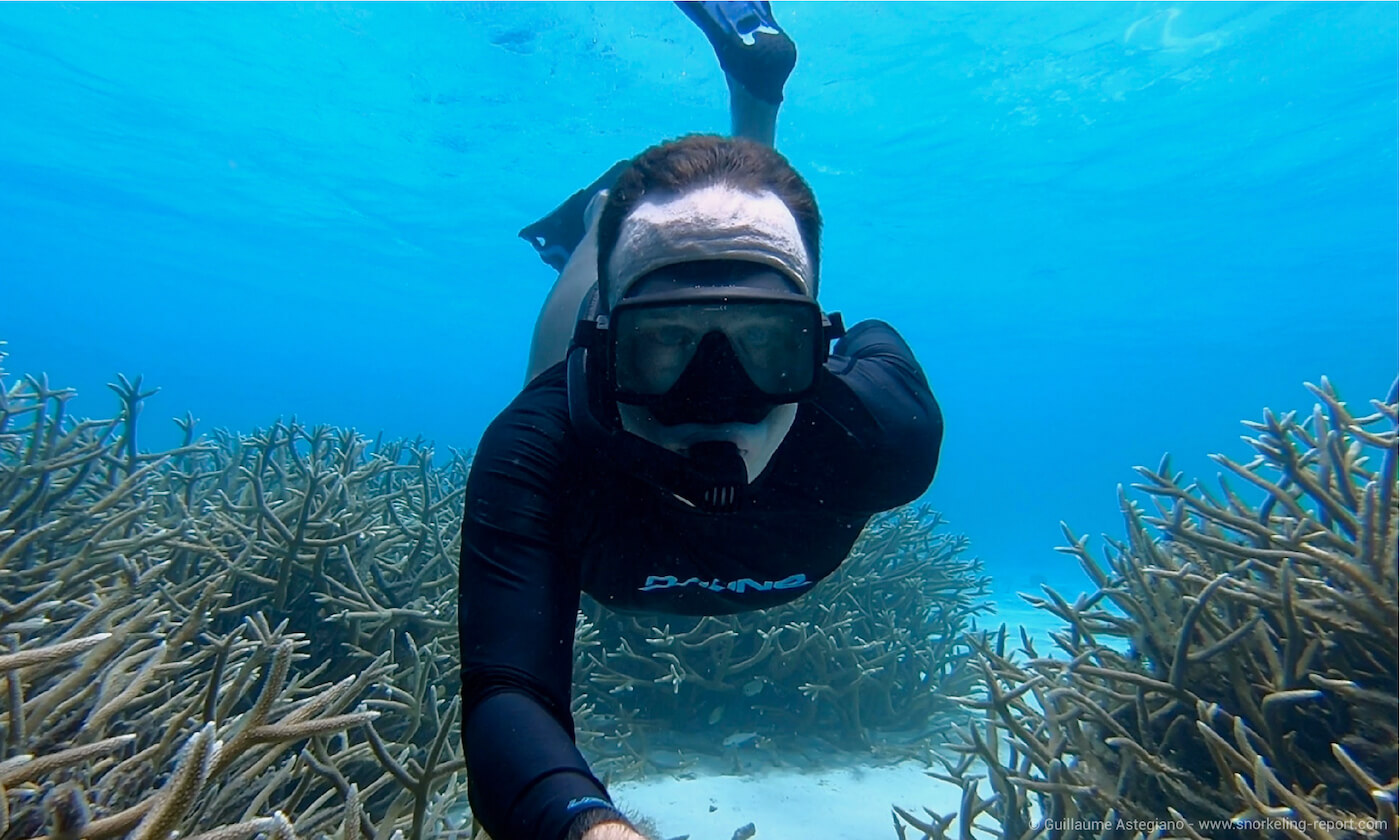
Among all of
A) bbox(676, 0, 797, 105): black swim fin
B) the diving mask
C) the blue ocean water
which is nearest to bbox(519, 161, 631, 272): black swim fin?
bbox(676, 0, 797, 105): black swim fin

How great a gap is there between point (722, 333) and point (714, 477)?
44cm

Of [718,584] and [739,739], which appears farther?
[739,739]

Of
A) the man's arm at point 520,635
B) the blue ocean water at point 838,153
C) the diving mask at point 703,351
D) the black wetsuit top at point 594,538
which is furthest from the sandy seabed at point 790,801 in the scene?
the blue ocean water at point 838,153

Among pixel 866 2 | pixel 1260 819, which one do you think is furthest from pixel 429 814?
pixel 866 2

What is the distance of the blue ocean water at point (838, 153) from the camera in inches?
675

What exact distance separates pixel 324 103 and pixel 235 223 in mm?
15864

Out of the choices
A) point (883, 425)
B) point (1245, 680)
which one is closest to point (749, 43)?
point (883, 425)

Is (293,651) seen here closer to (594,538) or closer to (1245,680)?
(594,538)

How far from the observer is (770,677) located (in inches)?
217

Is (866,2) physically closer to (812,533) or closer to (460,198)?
(812,533)

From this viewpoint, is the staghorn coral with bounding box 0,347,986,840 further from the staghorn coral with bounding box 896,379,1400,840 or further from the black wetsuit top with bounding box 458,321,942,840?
the staghorn coral with bounding box 896,379,1400,840

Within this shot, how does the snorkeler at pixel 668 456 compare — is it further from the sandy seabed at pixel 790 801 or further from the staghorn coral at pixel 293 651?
the sandy seabed at pixel 790 801

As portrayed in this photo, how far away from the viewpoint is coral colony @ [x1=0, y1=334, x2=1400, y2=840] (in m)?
2.04

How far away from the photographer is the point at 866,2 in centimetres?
1530
